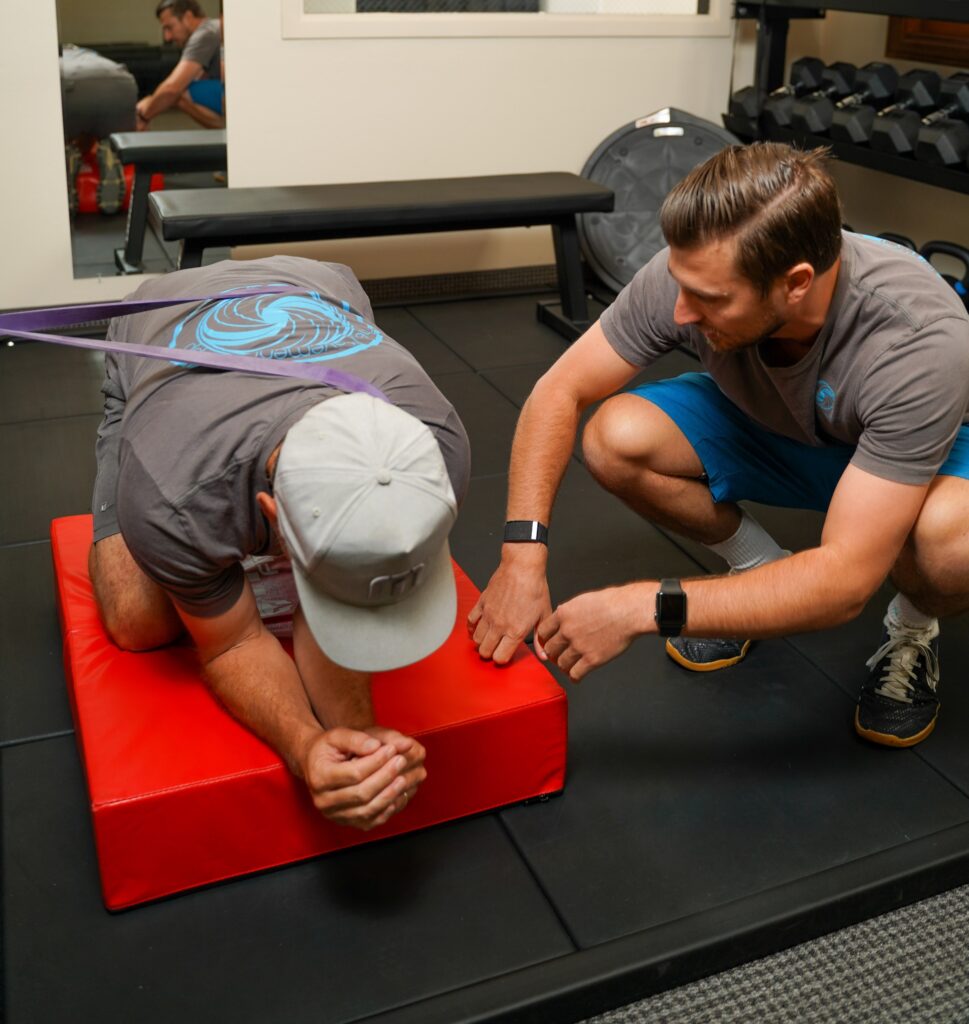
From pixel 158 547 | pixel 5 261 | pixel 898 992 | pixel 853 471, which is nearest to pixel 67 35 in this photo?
pixel 5 261

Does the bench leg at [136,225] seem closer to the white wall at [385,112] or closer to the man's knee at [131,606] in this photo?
the white wall at [385,112]

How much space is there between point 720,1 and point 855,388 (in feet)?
9.65

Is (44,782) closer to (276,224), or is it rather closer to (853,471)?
(853,471)

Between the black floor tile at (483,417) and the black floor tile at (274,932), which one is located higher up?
the black floor tile at (483,417)

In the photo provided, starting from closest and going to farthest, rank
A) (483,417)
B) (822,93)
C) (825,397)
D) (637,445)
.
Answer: (825,397) → (637,445) → (483,417) → (822,93)

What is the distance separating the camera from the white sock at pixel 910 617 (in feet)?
5.89

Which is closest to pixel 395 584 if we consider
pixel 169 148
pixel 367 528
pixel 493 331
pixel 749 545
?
pixel 367 528

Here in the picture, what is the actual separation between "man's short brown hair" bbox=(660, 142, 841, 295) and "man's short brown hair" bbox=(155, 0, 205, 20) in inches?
93.5

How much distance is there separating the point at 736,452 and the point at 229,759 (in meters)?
0.97

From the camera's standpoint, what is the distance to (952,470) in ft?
5.41

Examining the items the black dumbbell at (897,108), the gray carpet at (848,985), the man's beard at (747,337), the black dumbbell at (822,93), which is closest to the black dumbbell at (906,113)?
the black dumbbell at (897,108)

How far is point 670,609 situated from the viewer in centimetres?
148

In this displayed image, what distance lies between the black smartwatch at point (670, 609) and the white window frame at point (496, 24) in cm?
265

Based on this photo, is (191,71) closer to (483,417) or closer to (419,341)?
(419,341)
